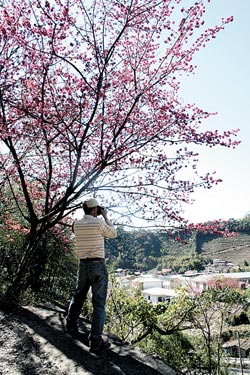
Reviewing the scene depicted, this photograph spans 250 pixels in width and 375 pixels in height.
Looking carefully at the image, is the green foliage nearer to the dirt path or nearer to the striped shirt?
the dirt path

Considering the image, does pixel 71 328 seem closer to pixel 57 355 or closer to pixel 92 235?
pixel 57 355

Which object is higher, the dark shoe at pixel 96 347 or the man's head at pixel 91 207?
the man's head at pixel 91 207

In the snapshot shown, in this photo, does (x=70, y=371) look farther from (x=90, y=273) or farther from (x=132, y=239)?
(x=132, y=239)

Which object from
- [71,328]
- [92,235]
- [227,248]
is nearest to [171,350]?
[71,328]

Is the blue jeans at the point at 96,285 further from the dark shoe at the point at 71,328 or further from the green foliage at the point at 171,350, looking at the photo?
the green foliage at the point at 171,350

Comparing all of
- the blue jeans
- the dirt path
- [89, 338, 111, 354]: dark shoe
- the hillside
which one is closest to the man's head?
the blue jeans

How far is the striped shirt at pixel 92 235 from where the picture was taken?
3020mm

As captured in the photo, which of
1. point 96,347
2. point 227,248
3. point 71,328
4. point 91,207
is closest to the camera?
point 96,347

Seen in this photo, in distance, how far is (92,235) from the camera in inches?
120

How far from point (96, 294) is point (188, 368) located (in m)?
6.49

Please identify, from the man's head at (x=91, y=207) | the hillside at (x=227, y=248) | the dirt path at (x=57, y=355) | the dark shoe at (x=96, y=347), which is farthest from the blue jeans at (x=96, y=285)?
the hillside at (x=227, y=248)

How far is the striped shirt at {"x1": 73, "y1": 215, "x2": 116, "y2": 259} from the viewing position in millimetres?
3020

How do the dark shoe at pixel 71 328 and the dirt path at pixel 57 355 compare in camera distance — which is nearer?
the dirt path at pixel 57 355

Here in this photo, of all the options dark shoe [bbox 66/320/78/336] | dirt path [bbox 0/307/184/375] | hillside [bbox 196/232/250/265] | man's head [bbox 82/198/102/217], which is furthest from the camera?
hillside [bbox 196/232/250/265]
